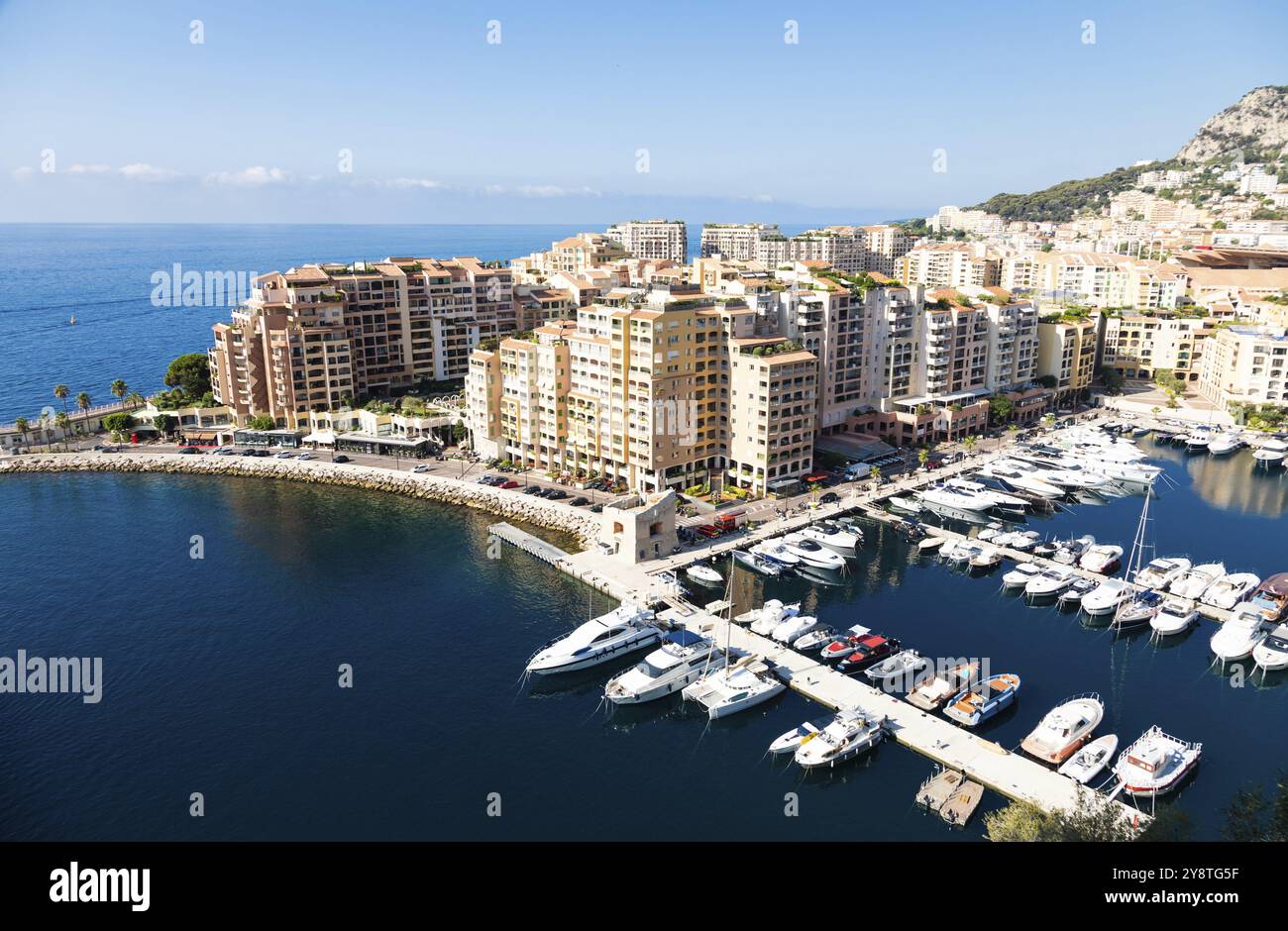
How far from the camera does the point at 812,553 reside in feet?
170

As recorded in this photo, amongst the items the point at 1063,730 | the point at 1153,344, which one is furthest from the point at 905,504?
the point at 1153,344

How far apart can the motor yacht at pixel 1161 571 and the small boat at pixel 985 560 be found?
728 centimetres

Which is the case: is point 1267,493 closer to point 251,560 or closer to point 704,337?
point 704,337

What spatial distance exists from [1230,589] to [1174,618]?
5296 mm

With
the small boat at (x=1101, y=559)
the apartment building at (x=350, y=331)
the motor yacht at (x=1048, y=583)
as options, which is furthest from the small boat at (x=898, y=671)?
the apartment building at (x=350, y=331)

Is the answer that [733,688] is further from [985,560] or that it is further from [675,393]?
[675,393]

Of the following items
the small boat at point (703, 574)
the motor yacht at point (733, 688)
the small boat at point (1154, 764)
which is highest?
the small boat at point (703, 574)

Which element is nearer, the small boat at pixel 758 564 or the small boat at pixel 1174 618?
the small boat at pixel 1174 618

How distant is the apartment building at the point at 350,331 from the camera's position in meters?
76.6

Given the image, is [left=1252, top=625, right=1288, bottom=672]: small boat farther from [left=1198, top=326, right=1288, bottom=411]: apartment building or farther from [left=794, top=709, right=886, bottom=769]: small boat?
→ [left=1198, top=326, right=1288, bottom=411]: apartment building

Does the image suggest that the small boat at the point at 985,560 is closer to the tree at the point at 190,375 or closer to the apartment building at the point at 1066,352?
the apartment building at the point at 1066,352
